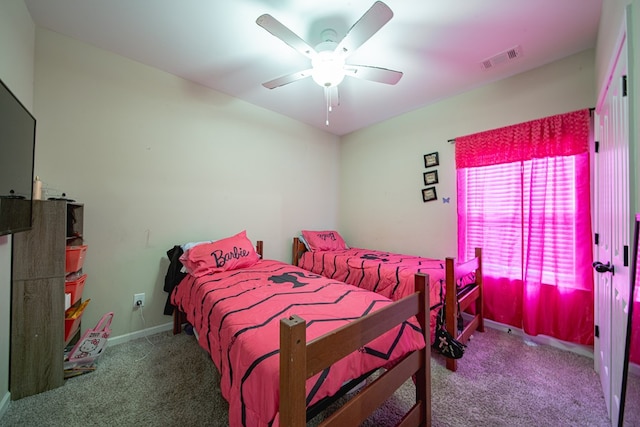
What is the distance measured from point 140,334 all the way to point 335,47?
2.98 m

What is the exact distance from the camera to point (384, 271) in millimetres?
2270

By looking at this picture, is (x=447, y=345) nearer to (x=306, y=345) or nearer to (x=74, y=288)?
(x=306, y=345)

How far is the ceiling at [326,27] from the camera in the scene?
62.1 inches

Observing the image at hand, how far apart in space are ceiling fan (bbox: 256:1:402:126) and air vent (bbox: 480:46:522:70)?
40.2 inches

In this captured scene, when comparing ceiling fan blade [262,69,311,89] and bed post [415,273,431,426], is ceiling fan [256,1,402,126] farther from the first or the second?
bed post [415,273,431,426]

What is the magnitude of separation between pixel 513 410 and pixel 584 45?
277cm

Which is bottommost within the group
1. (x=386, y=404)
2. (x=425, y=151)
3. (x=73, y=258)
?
(x=386, y=404)

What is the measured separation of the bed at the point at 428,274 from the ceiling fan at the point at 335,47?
153 centimetres

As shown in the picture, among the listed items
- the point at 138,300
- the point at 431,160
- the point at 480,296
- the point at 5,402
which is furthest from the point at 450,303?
the point at 5,402

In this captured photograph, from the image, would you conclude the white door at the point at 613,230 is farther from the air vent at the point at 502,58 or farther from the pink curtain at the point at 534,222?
the air vent at the point at 502,58

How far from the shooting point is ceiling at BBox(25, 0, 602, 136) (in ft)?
5.18

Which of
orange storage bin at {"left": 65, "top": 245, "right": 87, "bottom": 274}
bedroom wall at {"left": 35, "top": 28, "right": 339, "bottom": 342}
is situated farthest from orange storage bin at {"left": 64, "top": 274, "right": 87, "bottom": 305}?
bedroom wall at {"left": 35, "top": 28, "right": 339, "bottom": 342}

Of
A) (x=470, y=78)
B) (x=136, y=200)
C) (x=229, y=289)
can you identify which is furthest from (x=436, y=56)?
(x=136, y=200)

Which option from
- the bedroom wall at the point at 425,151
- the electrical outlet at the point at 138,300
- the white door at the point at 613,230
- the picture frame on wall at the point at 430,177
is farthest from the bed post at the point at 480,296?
the electrical outlet at the point at 138,300
